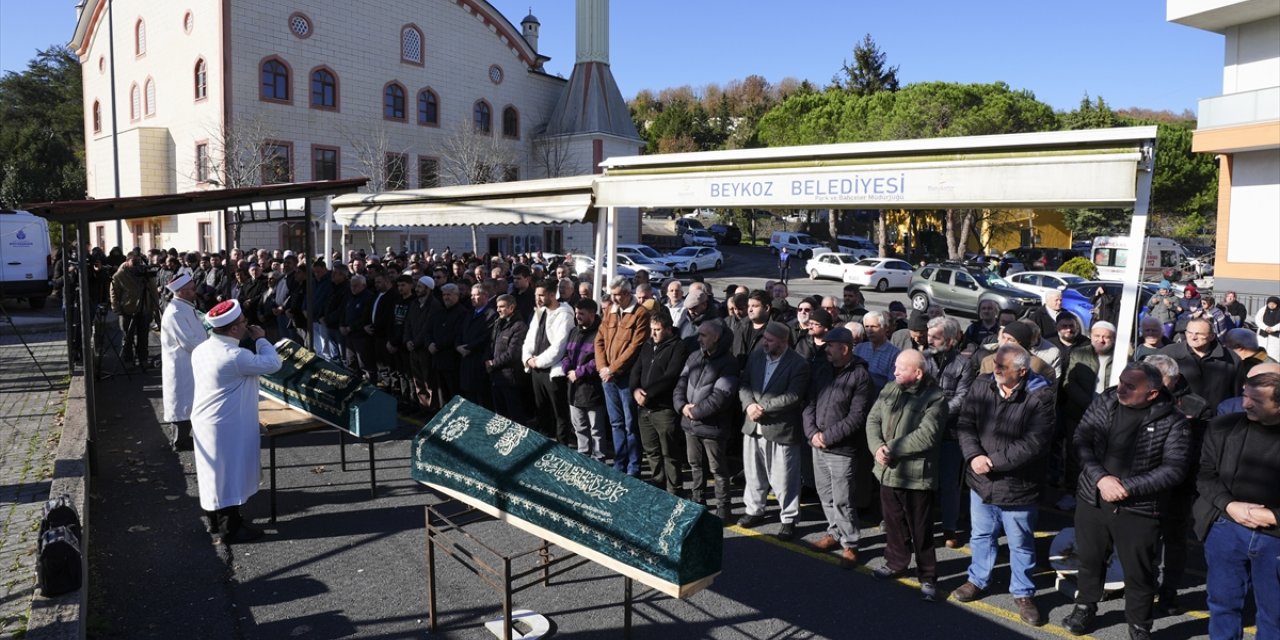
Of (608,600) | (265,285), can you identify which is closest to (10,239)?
(265,285)

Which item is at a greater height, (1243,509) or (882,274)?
(882,274)

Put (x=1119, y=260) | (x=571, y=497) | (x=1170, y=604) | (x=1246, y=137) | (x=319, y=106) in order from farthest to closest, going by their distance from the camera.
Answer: (x=319, y=106) → (x=1119, y=260) → (x=1246, y=137) → (x=1170, y=604) → (x=571, y=497)

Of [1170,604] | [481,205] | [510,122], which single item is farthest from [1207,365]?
[510,122]

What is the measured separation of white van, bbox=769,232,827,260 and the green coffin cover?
39583 mm

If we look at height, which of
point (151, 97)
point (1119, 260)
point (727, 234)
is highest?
point (151, 97)

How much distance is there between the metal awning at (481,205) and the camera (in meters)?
10.3

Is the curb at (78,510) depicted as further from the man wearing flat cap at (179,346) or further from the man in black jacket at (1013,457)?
the man in black jacket at (1013,457)

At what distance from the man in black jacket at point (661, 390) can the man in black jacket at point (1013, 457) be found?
2.56m

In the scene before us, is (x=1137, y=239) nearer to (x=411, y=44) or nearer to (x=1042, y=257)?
(x=1042, y=257)

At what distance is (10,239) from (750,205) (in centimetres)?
2038

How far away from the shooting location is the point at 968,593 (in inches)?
209

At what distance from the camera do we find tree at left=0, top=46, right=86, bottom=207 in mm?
47688

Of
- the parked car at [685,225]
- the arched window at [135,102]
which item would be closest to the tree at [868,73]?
the parked car at [685,225]

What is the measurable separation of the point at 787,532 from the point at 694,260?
31.9 metres
